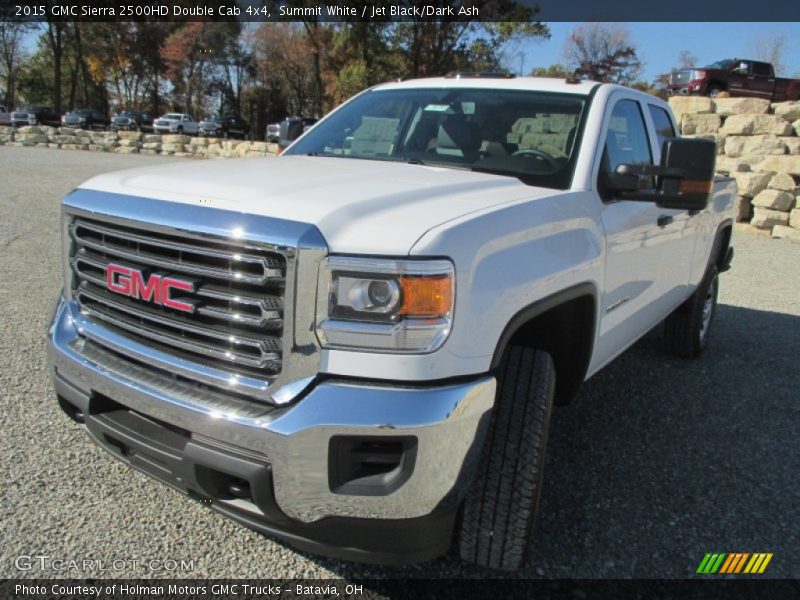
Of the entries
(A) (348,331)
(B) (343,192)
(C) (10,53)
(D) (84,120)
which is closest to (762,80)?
(B) (343,192)

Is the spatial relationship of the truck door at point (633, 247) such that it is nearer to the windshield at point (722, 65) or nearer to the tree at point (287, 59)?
the windshield at point (722, 65)

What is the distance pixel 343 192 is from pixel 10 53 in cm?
6518

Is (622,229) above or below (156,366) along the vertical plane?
above

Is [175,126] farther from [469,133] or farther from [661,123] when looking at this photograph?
[469,133]

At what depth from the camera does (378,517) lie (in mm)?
1938

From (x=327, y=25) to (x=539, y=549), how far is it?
3928 centimetres

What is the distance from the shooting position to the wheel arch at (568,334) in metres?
2.70

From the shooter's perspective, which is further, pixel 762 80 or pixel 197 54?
pixel 197 54

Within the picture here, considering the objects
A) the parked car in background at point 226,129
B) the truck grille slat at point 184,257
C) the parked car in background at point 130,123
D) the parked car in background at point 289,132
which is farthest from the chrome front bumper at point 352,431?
the parked car in background at point 130,123

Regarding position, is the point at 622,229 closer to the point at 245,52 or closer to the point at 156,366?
the point at 156,366

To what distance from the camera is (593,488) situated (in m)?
3.13

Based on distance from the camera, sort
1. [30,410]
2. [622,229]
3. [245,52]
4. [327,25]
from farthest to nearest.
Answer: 1. [245,52]
2. [327,25]
3. [30,410]
4. [622,229]

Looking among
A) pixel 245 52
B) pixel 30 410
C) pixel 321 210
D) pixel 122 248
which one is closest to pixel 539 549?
pixel 321 210

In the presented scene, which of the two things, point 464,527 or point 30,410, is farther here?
point 30,410
